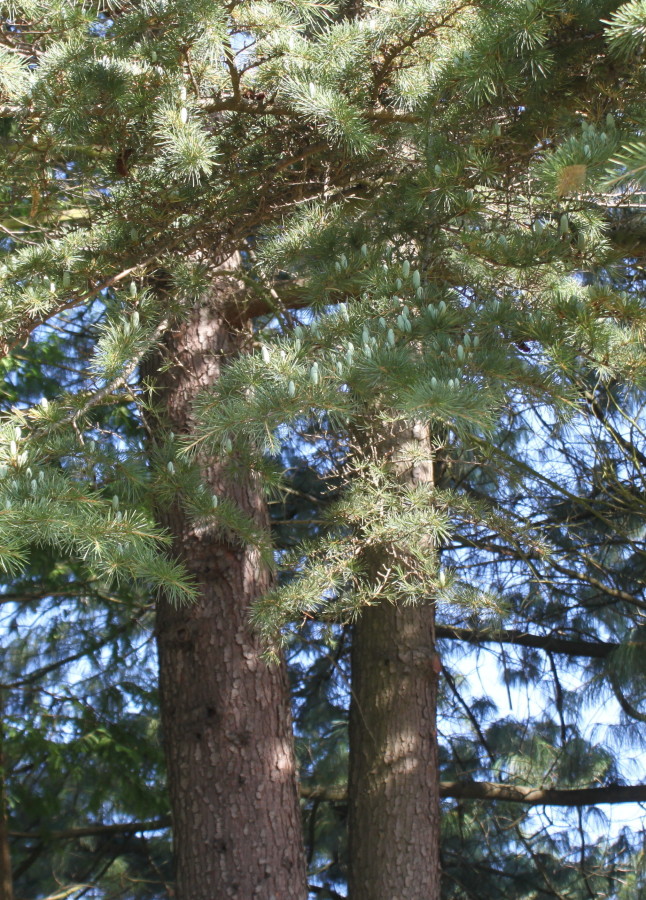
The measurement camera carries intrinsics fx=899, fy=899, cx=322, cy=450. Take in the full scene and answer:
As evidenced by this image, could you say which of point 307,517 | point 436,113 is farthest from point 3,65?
point 307,517

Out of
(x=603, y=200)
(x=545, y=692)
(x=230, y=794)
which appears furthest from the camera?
(x=545, y=692)

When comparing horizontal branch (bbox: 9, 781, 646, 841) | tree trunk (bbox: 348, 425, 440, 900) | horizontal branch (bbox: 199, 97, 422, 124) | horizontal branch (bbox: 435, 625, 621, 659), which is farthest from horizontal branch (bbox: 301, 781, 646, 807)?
horizontal branch (bbox: 199, 97, 422, 124)

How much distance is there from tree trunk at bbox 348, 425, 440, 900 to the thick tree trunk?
1.70 ft

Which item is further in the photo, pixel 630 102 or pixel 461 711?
pixel 461 711

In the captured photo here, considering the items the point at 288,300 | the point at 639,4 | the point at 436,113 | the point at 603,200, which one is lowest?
the point at 639,4

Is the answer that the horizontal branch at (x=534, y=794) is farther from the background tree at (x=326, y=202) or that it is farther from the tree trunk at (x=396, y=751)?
the background tree at (x=326, y=202)

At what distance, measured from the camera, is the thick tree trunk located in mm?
3215

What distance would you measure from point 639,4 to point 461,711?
4.42m

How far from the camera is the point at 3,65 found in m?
2.56

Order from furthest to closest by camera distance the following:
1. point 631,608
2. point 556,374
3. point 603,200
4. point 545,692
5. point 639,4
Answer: point 545,692 → point 631,608 → point 603,200 → point 556,374 → point 639,4

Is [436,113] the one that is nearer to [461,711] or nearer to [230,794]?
[230,794]

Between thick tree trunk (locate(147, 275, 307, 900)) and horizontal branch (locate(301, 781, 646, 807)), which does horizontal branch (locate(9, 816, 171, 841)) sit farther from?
thick tree trunk (locate(147, 275, 307, 900))

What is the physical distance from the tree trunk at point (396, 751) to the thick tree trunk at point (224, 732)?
0.52m

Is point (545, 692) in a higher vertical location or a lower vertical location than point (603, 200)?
lower
